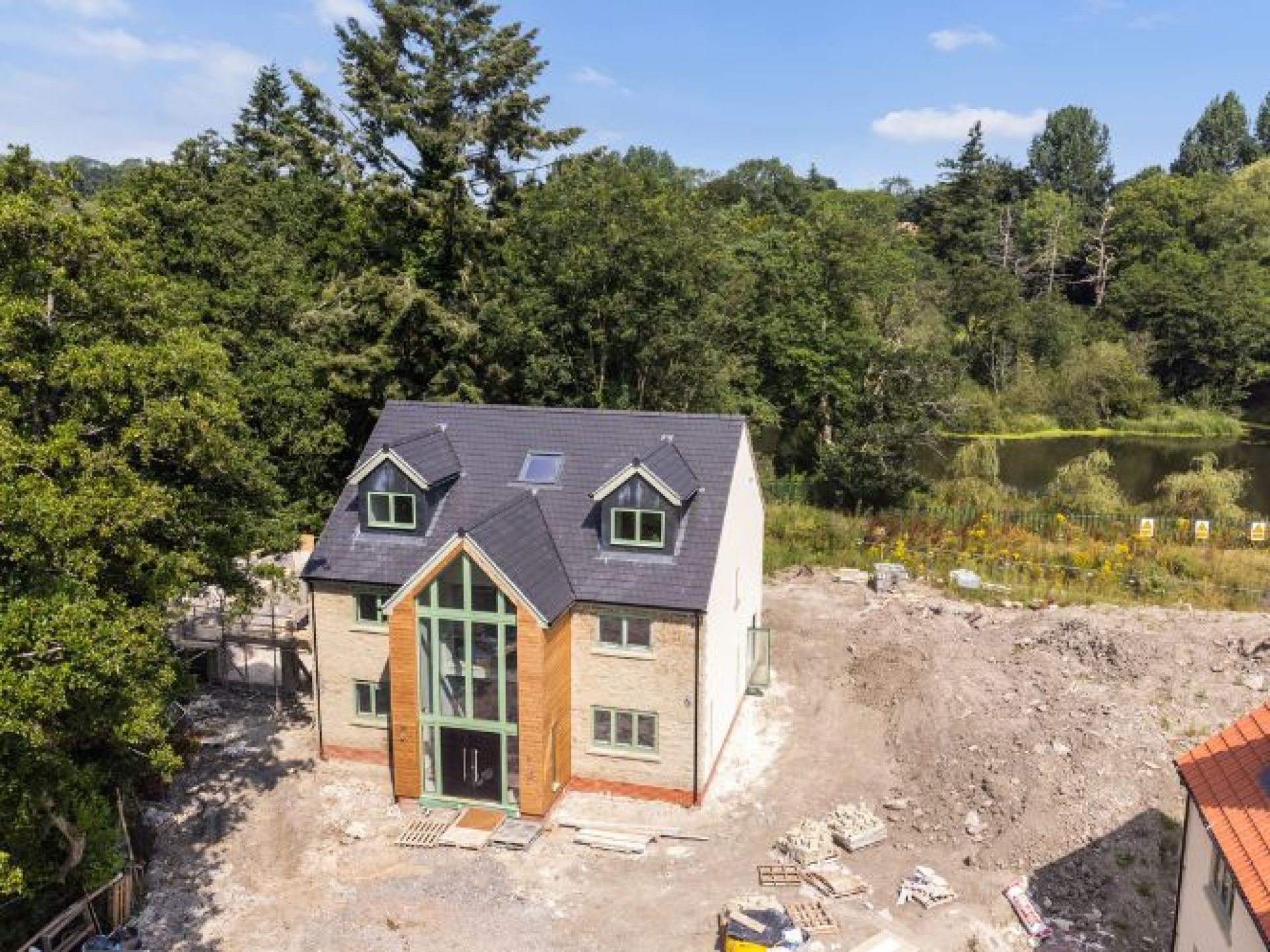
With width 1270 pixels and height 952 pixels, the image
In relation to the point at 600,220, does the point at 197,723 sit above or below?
below

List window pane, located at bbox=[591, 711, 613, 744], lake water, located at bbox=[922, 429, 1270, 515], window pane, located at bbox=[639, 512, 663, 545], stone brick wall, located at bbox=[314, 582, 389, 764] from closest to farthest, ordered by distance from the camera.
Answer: window pane, located at bbox=[639, 512, 663, 545]
window pane, located at bbox=[591, 711, 613, 744]
stone brick wall, located at bbox=[314, 582, 389, 764]
lake water, located at bbox=[922, 429, 1270, 515]

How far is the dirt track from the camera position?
19766mm

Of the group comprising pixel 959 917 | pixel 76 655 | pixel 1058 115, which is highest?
pixel 1058 115

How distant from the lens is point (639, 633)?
2389 centimetres

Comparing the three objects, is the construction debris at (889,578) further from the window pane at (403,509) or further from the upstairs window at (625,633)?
the window pane at (403,509)

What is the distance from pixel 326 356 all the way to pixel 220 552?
1874 cm

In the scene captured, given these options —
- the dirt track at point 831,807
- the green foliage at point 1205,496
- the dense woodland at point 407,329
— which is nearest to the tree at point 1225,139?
the dense woodland at point 407,329

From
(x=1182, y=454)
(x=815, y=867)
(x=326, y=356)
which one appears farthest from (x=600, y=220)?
(x=1182, y=454)

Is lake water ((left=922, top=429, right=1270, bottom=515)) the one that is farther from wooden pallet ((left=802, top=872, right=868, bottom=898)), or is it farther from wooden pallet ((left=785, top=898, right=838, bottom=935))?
wooden pallet ((left=785, top=898, right=838, bottom=935))

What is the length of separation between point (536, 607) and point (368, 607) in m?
5.54

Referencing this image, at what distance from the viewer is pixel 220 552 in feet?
74.5

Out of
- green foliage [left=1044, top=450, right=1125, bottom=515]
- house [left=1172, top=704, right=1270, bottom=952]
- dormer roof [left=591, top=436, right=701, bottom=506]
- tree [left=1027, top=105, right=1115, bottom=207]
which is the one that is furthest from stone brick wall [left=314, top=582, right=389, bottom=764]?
tree [left=1027, top=105, right=1115, bottom=207]

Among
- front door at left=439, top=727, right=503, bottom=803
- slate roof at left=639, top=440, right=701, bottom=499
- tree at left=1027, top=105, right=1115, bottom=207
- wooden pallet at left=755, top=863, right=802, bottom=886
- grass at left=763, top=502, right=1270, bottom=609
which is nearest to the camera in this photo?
wooden pallet at left=755, top=863, right=802, bottom=886

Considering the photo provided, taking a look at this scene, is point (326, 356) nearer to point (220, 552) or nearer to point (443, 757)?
point (220, 552)
